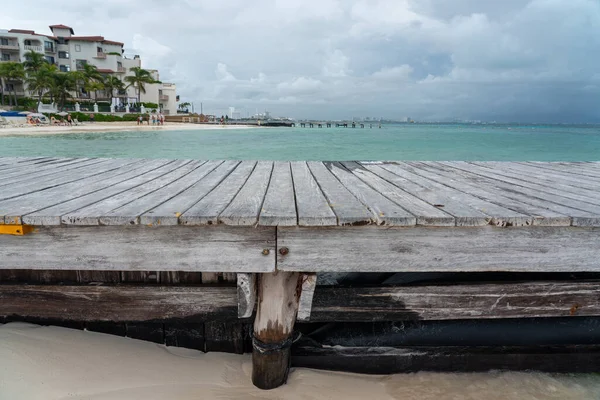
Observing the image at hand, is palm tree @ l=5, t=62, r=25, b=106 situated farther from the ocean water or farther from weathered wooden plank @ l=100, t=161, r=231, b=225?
weathered wooden plank @ l=100, t=161, r=231, b=225

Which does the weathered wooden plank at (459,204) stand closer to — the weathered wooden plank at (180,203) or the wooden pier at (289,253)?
the wooden pier at (289,253)

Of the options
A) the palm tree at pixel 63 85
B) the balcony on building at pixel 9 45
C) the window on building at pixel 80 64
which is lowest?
the palm tree at pixel 63 85

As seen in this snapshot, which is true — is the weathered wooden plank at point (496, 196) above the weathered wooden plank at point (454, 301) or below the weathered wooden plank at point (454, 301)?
above

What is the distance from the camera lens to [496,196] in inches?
98.8

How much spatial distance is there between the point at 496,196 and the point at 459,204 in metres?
0.44

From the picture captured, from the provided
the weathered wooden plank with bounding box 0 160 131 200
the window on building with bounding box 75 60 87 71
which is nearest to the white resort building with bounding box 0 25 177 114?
the window on building with bounding box 75 60 87 71

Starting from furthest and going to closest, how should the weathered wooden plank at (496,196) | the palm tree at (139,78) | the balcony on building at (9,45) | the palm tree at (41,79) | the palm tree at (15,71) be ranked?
1. the palm tree at (139,78)
2. the balcony on building at (9,45)
3. the palm tree at (15,71)
4. the palm tree at (41,79)
5. the weathered wooden plank at (496,196)

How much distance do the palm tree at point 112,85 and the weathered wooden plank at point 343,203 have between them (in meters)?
65.9

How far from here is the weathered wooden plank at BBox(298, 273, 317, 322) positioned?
87.7 inches

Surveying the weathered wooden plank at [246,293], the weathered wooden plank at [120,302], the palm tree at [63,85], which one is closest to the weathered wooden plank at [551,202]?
the weathered wooden plank at [246,293]

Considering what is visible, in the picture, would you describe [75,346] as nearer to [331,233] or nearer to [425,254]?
[331,233]

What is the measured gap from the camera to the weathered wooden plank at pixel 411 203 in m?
1.93

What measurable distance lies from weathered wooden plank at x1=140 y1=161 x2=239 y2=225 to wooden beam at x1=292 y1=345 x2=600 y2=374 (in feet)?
4.48

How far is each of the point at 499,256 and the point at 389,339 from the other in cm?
110
